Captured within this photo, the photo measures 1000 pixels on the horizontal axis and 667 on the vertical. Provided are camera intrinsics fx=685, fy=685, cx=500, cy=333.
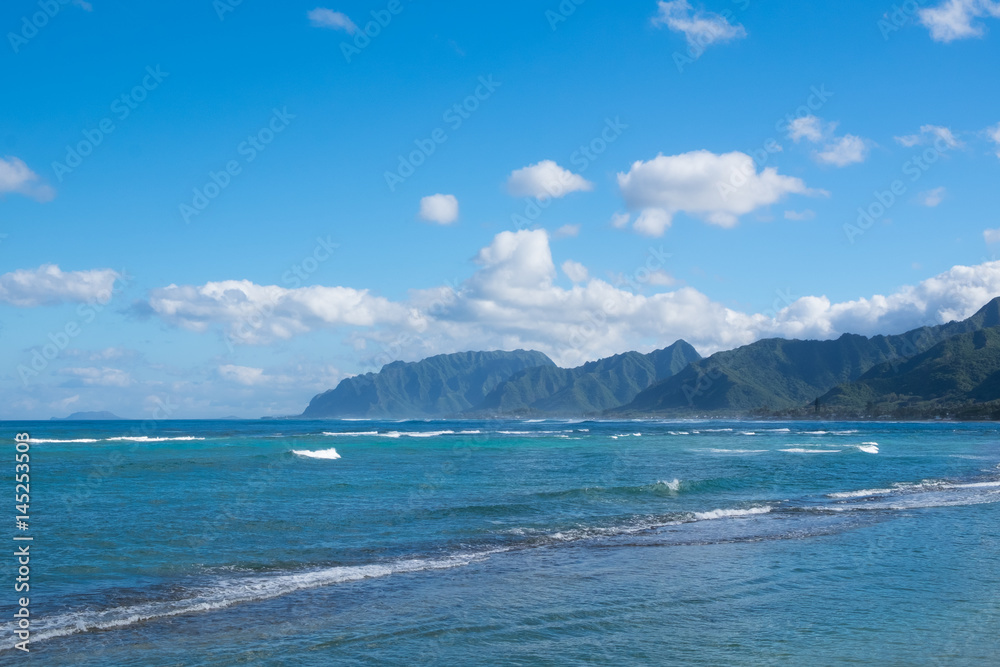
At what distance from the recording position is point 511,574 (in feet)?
46.8

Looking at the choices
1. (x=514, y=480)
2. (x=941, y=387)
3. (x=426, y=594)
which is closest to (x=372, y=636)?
(x=426, y=594)

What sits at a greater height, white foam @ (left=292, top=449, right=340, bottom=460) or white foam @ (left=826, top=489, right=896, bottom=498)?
white foam @ (left=292, top=449, right=340, bottom=460)

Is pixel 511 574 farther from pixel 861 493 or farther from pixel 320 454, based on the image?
pixel 320 454

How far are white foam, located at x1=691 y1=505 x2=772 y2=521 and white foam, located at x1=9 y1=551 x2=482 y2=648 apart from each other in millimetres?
9108

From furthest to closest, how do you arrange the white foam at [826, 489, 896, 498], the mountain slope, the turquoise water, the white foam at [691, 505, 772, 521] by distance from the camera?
the mountain slope < the white foam at [826, 489, 896, 498] < the white foam at [691, 505, 772, 521] < the turquoise water

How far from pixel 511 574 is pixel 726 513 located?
37.4ft

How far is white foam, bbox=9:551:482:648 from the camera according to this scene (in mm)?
11000

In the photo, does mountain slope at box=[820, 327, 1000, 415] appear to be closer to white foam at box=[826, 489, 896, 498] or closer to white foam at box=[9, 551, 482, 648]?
white foam at box=[826, 489, 896, 498]

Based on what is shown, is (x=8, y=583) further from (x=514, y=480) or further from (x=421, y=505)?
(x=514, y=480)

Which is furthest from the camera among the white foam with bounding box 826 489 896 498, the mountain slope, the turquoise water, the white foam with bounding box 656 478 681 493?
the mountain slope

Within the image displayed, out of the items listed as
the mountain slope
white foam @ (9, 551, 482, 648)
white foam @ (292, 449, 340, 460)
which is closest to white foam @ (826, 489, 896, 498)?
white foam @ (9, 551, 482, 648)

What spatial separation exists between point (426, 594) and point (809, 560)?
344 inches

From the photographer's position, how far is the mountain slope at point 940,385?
15675 centimetres

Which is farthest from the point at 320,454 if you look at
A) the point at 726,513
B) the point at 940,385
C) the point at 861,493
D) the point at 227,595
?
the point at 940,385
